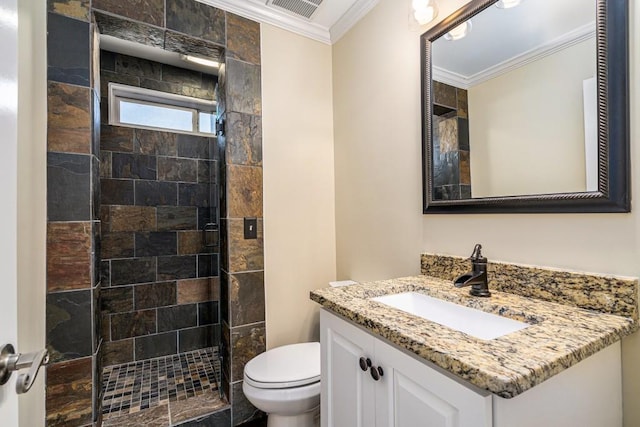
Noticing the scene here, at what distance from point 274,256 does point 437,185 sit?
107cm

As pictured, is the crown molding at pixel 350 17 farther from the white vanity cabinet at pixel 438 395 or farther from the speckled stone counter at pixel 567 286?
the white vanity cabinet at pixel 438 395

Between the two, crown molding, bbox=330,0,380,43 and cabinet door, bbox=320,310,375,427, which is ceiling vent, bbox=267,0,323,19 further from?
cabinet door, bbox=320,310,375,427

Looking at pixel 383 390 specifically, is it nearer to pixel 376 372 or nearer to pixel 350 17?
pixel 376 372

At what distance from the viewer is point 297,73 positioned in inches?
79.4

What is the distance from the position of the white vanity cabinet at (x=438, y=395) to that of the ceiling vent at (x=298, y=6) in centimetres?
183

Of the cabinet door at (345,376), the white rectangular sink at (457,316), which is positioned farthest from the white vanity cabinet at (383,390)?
the white rectangular sink at (457,316)

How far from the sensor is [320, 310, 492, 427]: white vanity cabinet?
2.01ft

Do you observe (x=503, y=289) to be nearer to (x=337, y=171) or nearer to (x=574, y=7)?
(x=574, y=7)

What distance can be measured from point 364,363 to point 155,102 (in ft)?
9.04

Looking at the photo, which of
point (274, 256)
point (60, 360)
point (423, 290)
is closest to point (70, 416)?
point (60, 360)

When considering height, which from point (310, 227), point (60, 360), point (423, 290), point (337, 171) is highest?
point (337, 171)

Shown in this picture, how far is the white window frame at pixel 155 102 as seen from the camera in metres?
2.40

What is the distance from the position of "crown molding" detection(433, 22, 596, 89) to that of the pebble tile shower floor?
2.11 metres

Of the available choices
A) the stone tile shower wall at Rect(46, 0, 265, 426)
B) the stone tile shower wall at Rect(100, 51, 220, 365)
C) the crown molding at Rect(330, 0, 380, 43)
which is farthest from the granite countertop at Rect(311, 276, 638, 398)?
the stone tile shower wall at Rect(100, 51, 220, 365)
